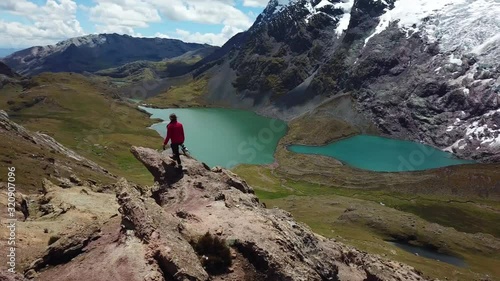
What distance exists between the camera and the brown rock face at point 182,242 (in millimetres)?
23422

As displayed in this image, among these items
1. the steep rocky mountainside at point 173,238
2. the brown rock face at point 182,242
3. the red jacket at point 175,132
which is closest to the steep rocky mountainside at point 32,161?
the steep rocky mountainside at point 173,238

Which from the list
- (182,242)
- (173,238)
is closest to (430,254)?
(182,242)

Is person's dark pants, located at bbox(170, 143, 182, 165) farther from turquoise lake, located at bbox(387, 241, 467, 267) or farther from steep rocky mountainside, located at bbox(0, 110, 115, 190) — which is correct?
turquoise lake, located at bbox(387, 241, 467, 267)

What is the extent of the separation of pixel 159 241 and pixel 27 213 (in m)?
27.8

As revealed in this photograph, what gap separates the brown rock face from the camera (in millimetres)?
23422

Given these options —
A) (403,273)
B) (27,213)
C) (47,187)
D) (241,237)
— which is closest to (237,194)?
(241,237)

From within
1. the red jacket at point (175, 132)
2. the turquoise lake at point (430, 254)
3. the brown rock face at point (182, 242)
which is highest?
the red jacket at point (175, 132)

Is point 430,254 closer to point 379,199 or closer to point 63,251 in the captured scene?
point 379,199

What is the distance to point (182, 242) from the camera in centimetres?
2553

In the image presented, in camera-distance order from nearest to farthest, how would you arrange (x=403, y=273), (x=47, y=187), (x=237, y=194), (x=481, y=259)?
(x=237, y=194) → (x=403, y=273) → (x=47, y=187) → (x=481, y=259)

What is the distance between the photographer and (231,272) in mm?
25719

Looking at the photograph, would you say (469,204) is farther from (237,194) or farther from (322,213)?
(237,194)

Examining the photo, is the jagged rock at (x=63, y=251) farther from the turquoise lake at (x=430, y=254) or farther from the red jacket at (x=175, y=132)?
the turquoise lake at (x=430, y=254)

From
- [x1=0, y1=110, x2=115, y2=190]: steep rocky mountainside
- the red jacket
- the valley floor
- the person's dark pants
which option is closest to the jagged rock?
the valley floor
